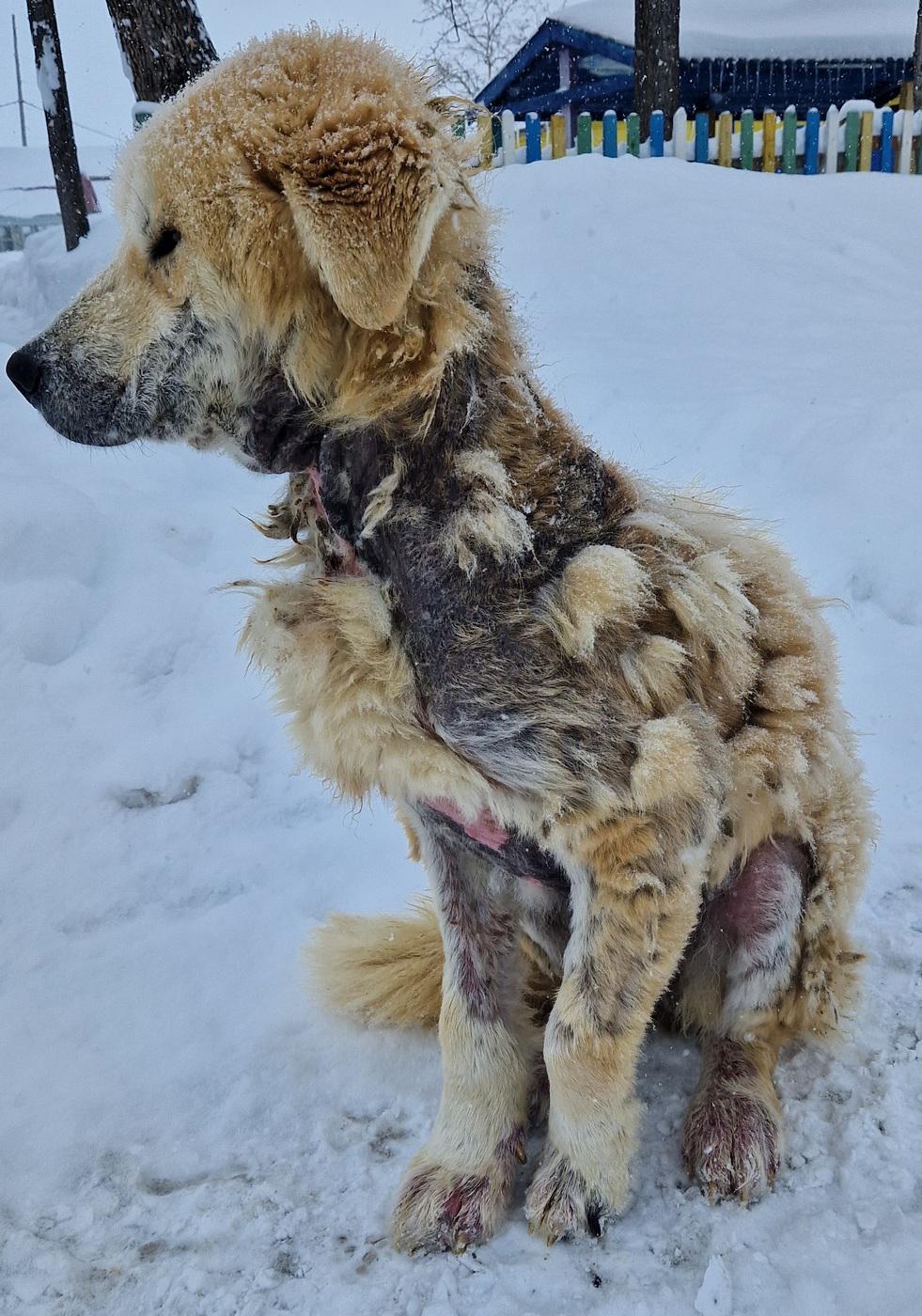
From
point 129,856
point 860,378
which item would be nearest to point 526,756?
point 129,856

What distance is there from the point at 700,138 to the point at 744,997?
11.0 m

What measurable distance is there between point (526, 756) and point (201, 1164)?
4.18 feet

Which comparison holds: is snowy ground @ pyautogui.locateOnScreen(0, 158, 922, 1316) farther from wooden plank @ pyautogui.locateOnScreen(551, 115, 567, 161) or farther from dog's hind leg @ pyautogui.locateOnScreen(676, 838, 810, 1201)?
wooden plank @ pyautogui.locateOnScreen(551, 115, 567, 161)

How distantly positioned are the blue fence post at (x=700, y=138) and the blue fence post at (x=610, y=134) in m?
0.88

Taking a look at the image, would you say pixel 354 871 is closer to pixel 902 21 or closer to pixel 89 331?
pixel 89 331

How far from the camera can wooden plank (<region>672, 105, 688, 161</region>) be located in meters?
10.7

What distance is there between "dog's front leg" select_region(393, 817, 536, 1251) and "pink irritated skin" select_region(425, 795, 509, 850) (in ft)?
0.44

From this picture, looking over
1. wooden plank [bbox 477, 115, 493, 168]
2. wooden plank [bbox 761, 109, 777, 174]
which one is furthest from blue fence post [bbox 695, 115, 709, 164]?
wooden plank [bbox 477, 115, 493, 168]

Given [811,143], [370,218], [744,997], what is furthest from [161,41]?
[811,143]

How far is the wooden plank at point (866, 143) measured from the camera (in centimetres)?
1081

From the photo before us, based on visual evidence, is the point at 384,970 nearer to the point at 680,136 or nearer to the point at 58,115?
the point at 680,136

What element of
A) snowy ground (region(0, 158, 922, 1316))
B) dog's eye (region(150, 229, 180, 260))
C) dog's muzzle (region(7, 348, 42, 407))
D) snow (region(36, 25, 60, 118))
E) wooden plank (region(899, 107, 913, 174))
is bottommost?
snowy ground (region(0, 158, 922, 1316))

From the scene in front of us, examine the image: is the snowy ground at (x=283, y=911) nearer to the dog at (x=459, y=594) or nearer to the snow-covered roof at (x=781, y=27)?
the dog at (x=459, y=594)

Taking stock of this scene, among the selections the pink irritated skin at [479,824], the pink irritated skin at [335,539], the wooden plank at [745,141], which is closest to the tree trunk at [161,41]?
the pink irritated skin at [335,539]
